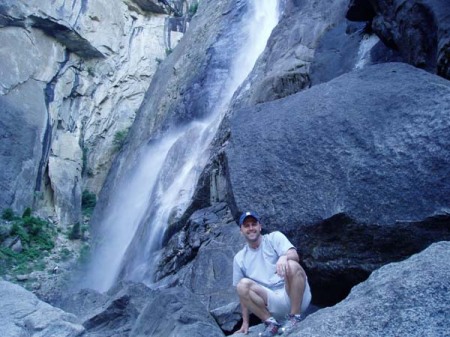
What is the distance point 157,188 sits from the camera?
15273mm

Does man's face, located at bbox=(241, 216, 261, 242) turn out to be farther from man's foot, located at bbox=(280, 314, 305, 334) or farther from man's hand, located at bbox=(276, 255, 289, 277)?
man's foot, located at bbox=(280, 314, 305, 334)

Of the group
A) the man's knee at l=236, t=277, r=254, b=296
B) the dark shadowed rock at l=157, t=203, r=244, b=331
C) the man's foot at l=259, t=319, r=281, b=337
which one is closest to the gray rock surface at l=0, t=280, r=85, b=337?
the dark shadowed rock at l=157, t=203, r=244, b=331

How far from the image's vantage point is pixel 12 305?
5668 millimetres

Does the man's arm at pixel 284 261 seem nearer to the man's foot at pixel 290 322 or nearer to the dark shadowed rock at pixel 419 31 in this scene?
the man's foot at pixel 290 322

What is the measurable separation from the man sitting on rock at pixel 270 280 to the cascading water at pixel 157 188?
20.7 ft

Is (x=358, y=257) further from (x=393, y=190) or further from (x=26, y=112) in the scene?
(x=26, y=112)

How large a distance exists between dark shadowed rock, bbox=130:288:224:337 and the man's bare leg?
2.25 ft

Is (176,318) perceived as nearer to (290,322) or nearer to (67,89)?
(290,322)

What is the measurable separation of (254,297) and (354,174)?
5.41 ft

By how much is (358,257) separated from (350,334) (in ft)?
7.03

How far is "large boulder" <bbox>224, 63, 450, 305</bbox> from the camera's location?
4871mm

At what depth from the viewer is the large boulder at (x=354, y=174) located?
16.0 ft

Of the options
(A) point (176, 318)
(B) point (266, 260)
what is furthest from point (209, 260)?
(B) point (266, 260)

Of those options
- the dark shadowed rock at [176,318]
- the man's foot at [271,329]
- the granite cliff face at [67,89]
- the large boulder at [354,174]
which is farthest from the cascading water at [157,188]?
the man's foot at [271,329]
